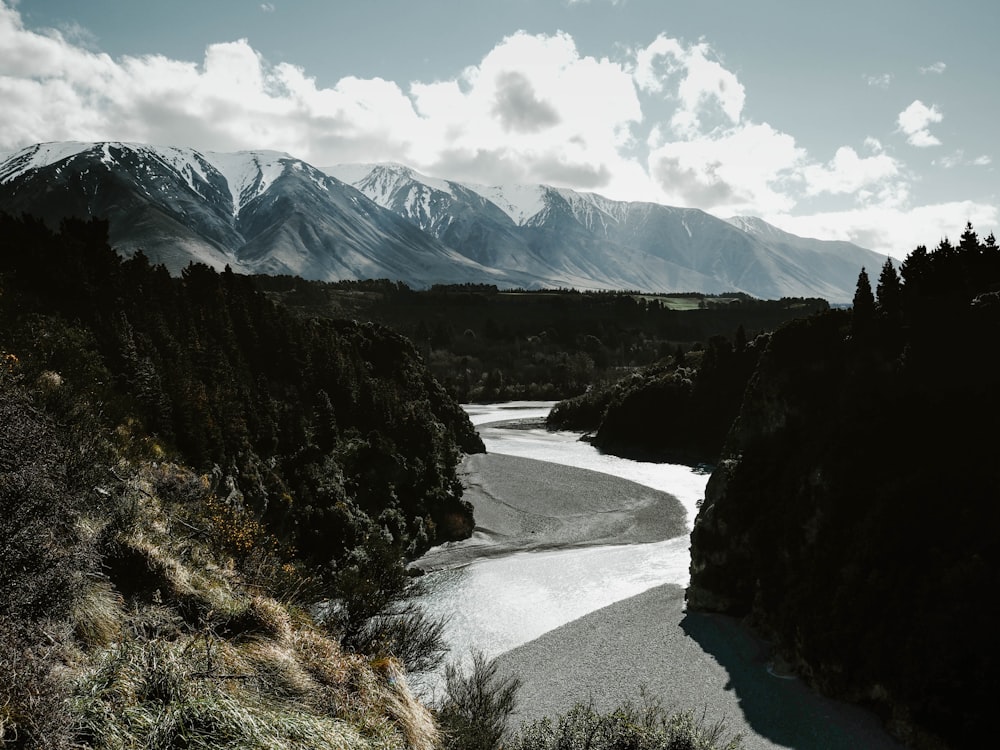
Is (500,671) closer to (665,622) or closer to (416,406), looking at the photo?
(665,622)

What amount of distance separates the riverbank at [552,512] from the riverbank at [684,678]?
45.1 feet

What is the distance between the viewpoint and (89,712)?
809cm

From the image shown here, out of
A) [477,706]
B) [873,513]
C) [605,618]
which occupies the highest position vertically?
[873,513]

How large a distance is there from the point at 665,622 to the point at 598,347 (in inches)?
5996

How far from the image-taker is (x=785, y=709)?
25.9 m

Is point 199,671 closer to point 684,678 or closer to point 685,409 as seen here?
point 684,678

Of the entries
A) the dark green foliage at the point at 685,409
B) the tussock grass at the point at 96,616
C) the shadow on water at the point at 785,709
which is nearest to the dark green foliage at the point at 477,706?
the tussock grass at the point at 96,616

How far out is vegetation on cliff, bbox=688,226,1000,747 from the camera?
A: 2370cm

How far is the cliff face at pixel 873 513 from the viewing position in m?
23.7

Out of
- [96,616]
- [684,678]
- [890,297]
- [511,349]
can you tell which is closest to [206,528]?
[96,616]

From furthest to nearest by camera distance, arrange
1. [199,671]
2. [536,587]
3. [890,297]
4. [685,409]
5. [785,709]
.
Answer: [685,409]
[536,587]
[890,297]
[785,709]
[199,671]

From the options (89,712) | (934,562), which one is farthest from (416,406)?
(89,712)

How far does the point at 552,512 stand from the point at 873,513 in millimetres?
31769

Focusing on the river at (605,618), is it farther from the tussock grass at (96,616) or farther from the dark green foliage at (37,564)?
the dark green foliage at (37,564)
